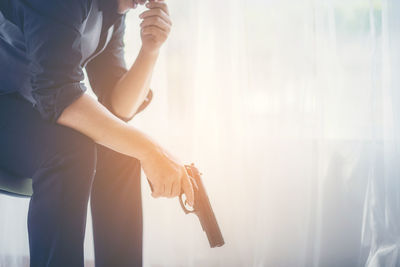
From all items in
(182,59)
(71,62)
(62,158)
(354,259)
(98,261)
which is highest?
(182,59)

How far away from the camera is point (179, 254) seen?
1189 mm

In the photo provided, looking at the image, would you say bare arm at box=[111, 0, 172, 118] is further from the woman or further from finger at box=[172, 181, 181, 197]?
finger at box=[172, 181, 181, 197]

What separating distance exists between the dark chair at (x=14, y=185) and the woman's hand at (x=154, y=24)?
409 mm

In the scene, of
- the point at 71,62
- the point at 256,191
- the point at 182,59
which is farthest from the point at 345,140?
the point at 71,62

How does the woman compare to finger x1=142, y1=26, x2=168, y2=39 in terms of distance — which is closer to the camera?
the woman

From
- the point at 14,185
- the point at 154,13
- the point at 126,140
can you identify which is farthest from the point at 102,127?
the point at 154,13

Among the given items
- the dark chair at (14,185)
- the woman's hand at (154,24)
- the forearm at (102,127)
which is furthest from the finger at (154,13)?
the dark chair at (14,185)

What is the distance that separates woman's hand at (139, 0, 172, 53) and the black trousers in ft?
1.02

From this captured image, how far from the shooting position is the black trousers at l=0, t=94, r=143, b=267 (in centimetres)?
42

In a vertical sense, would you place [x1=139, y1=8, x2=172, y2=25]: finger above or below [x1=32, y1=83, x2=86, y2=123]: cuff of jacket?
above

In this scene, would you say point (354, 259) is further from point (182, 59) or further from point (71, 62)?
point (71, 62)

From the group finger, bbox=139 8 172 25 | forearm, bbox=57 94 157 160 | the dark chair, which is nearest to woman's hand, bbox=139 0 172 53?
finger, bbox=139 8 172 25

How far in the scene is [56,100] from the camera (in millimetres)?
465

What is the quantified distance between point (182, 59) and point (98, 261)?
0.80 meters
